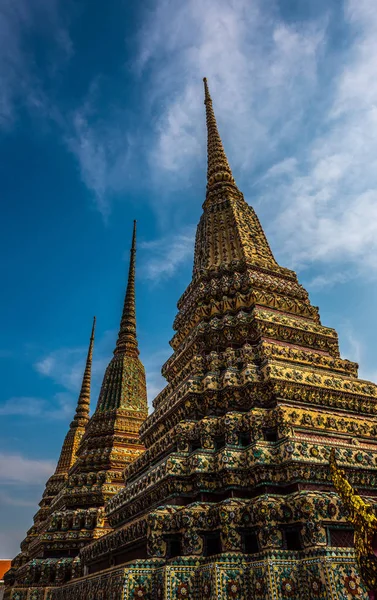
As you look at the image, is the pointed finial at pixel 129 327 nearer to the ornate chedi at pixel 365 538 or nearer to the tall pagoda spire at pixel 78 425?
the tall pagoda spire at pixel 78 425

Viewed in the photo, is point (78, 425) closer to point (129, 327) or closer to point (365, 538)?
point (129, 327)

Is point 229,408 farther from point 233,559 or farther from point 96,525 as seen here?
point 96,525

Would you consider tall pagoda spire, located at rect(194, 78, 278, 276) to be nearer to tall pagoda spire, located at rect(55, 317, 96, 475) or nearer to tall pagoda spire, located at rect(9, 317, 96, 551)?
tall pagoda spire, located at rect(9, 317, 96, 551)

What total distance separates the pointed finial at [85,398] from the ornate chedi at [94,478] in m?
5.25

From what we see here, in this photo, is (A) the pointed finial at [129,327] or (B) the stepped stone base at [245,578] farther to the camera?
(A) the pointed finial at [129,327]

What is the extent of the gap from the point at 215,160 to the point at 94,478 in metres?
12.3

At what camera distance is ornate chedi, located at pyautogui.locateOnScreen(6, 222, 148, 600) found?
12039mm

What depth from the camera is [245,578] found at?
533 cm

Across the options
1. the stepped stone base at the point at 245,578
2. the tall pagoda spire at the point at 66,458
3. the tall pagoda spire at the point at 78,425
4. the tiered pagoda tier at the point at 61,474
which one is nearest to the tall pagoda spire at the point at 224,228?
the stepped stone base at the point at 245,578

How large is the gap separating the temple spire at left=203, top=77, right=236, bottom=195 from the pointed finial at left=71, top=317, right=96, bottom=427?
20.5m

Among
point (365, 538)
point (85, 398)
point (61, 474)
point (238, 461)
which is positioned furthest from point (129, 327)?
point (365, 538)

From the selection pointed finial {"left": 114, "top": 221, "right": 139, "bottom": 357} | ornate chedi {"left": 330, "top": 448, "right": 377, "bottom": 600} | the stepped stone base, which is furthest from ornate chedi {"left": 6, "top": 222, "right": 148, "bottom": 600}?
ornate chedi {"left": 330, "top": 448, "right": 377, "bottom": 600}

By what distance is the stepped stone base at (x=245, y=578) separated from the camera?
482 centimetres

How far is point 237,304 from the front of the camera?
9.77m
